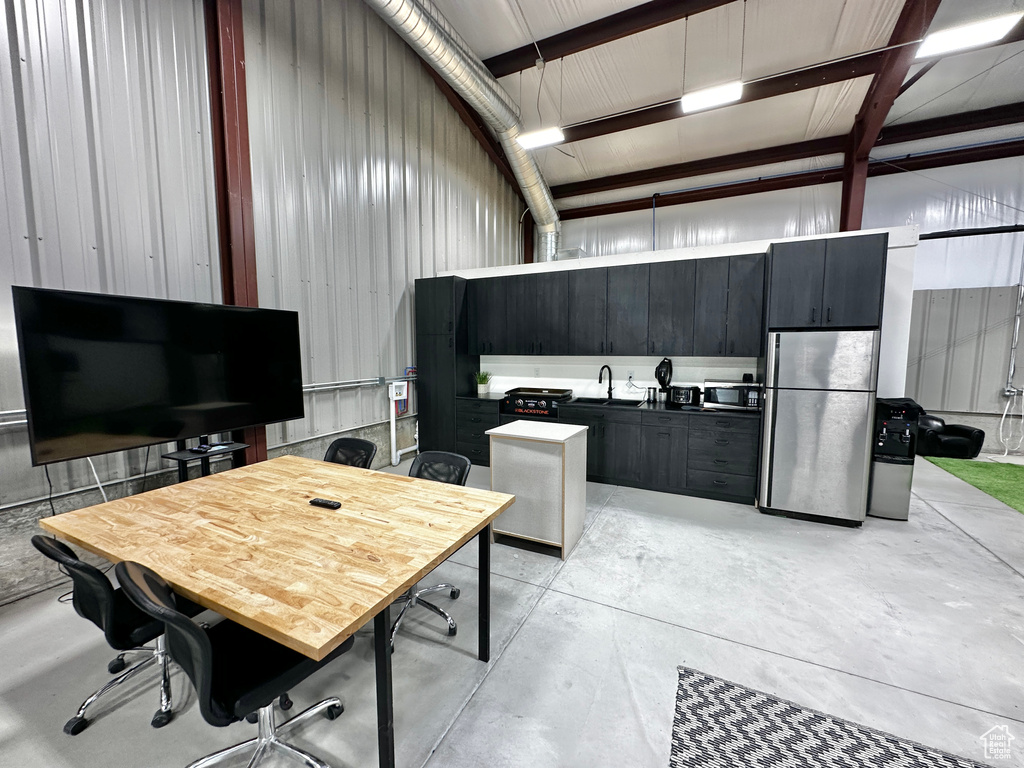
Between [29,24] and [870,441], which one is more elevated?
[29,24]

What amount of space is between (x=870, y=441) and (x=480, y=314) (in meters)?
4.28

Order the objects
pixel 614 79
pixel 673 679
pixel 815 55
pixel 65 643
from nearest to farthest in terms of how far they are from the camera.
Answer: pixel 673 679 < pixel 65 643 < pixel 815 55 < pixel 614 79

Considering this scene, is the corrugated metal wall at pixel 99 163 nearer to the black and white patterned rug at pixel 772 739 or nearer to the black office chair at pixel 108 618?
the black office chair at pixel 108 618

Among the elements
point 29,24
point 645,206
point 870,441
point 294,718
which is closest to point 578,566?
point 294,718

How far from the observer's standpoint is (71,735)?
5.13ft

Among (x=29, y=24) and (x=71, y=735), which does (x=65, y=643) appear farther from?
(x=29, y=24)

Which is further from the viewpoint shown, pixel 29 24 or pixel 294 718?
pixel 29 24

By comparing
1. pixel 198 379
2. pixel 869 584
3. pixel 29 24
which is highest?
pixel 29 24

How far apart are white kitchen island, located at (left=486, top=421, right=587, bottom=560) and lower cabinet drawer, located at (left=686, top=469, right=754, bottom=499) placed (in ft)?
5.43

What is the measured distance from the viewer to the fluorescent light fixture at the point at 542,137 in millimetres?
4465

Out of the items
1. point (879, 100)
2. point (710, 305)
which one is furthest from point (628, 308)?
point (879, 100)

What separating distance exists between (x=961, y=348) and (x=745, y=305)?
4526 mm

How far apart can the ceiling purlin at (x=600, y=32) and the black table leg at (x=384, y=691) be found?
218 inches

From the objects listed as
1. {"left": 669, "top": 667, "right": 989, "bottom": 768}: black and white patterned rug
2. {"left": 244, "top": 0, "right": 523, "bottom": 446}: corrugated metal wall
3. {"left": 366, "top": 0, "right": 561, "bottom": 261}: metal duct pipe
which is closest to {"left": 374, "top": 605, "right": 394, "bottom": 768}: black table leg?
{"left": 669, "top": 667, "right": 989, "bottom": 768}: black and white patterned rug
